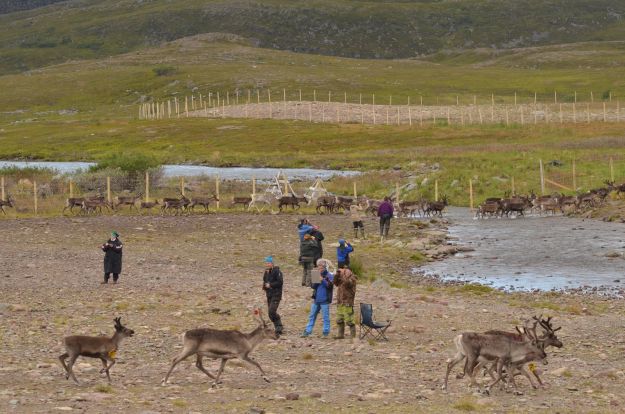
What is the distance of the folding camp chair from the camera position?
69.9ft

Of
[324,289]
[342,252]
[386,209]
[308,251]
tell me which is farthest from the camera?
[386,209]

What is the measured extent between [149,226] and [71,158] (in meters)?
61.2

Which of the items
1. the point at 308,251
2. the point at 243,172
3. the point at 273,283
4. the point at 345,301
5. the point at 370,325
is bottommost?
the point at 370,325

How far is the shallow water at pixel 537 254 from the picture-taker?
3194cm

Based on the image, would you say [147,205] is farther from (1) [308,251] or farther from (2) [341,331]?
(2) [341,331]

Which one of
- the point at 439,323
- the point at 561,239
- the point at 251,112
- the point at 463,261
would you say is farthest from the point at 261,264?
the point at 251,112

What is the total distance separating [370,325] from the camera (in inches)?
839

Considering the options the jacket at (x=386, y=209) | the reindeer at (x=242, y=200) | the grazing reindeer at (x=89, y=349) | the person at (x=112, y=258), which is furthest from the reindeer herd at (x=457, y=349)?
the reindeer at (x=242, y=200)

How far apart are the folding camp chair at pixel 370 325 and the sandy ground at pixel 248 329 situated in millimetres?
384

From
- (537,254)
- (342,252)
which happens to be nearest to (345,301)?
(342,252)

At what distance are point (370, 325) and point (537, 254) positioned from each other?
700 inches

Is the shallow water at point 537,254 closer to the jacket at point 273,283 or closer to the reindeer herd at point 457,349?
the jacket at point 273,283

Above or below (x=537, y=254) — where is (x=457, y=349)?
above

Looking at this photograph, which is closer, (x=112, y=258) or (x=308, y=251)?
(x=308, y=251)
